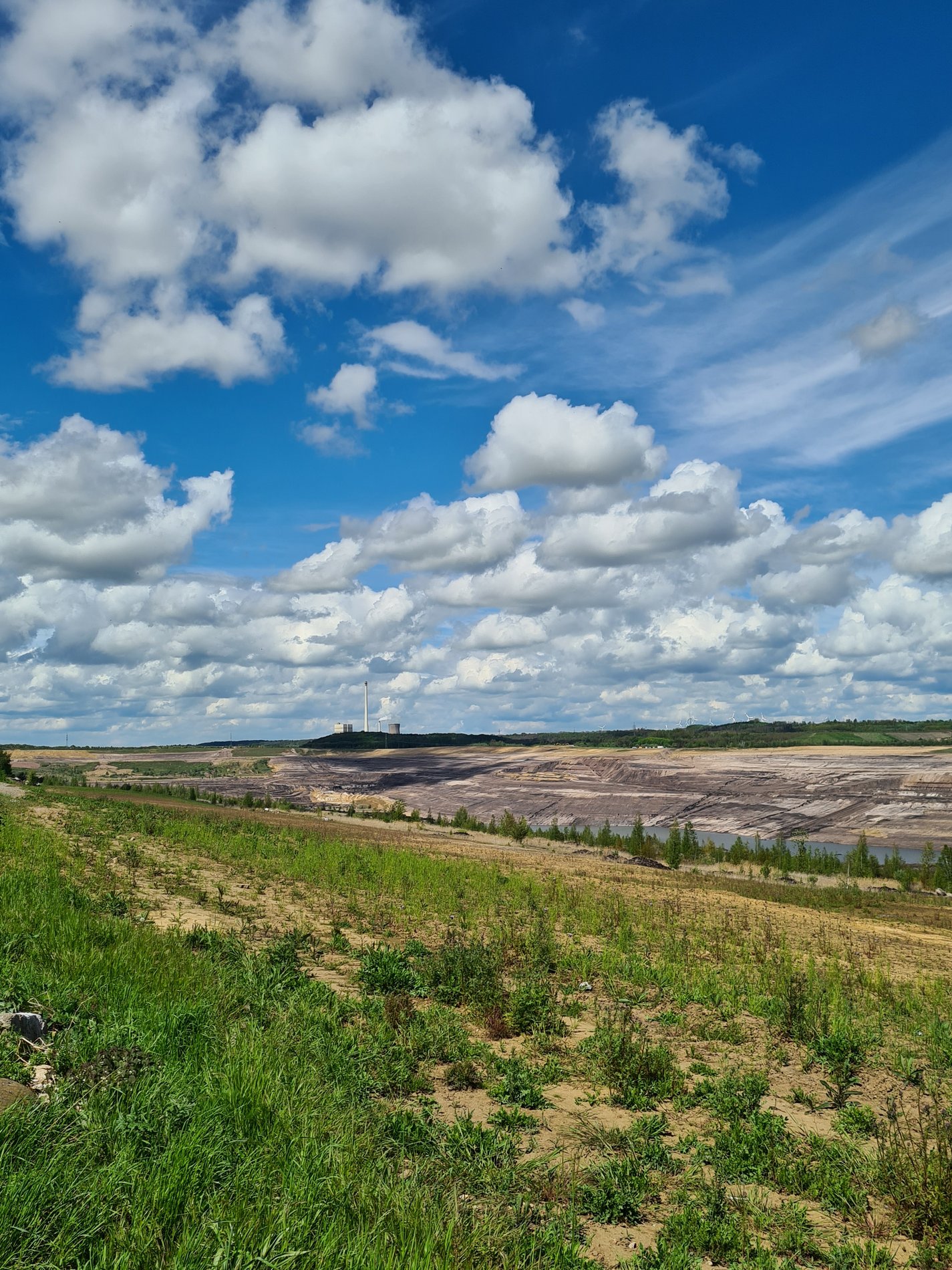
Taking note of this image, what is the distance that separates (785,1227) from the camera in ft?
19.8

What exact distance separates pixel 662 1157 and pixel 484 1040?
353 cm

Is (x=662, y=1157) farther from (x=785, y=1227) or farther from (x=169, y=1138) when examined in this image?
(x=169, y=1138)

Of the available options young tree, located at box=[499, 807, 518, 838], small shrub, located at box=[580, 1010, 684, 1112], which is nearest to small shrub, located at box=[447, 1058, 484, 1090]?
small shrub, located at box=[580, 1010, 684, 1112]

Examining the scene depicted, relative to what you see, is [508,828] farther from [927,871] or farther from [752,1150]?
[752,1150]

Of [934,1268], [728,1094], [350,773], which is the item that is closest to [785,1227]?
[934,1268]

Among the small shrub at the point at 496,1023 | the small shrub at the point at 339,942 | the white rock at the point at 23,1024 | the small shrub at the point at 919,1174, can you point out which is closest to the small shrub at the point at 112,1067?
the white rock at the point at 23,1024

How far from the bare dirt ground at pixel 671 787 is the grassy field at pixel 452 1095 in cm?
6620

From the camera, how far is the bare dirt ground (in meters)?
76.4

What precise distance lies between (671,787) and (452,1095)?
90.8 meters

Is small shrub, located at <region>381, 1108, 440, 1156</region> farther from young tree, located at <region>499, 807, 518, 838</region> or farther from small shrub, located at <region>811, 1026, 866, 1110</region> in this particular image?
young tree, located at <region>499, 807, 518, 838</region>

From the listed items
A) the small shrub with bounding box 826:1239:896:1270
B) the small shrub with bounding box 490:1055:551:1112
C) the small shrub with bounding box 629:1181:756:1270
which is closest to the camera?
the small shrub with bounding box 629:1181:756:1270

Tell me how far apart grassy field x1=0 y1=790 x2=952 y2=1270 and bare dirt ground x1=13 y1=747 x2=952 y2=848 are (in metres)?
66.2

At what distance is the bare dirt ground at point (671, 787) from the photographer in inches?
3007

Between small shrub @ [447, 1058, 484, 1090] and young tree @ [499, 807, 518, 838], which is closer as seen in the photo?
small shrub @ [447, 1058, 484, 1090]
